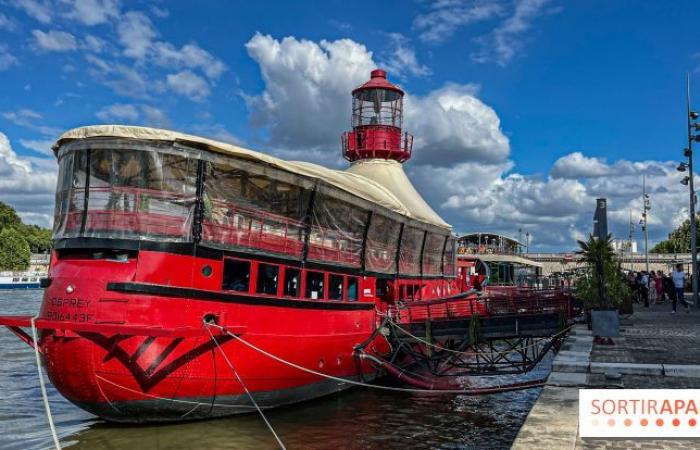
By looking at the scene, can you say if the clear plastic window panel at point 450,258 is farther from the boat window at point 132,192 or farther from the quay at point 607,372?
the boat window at point 132,192

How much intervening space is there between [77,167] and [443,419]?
33.0 ft

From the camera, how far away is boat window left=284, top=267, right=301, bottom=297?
1384cm

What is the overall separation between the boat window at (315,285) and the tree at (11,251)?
115805 mm

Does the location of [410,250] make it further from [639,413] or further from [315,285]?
[639,413]

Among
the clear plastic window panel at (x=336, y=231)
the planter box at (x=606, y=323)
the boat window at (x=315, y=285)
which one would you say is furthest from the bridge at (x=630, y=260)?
the boat window at (x=315, y=285)

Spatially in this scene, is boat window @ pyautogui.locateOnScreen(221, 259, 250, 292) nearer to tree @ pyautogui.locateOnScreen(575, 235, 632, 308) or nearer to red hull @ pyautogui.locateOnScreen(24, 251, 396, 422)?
red hull @ pyautogui.locateOnScreen(24, 251, 396, 422)

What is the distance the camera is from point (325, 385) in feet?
50.0

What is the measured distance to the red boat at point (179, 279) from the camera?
37.2 feet

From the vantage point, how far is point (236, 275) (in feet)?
42.5

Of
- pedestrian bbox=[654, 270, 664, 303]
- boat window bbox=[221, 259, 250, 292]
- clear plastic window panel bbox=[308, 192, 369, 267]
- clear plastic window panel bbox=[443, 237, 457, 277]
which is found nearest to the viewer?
boat window bbox=[221, 259, 250, 292]

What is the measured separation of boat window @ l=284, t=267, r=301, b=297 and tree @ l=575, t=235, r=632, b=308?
8270 millimetres

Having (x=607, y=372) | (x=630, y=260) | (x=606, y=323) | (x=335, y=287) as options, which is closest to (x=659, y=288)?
(x=606, y=323)

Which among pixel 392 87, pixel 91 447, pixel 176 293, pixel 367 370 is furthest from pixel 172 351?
pixel 392 87

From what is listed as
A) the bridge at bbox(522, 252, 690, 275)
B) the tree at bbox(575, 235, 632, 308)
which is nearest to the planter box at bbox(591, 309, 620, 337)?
the tree at bbox(575, 235, 632, 308)
